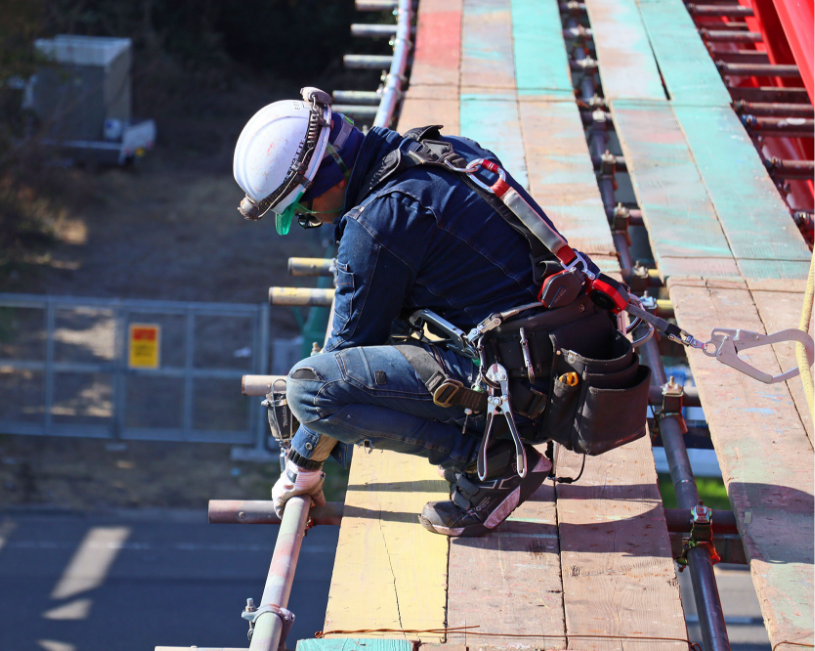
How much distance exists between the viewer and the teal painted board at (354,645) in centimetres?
291

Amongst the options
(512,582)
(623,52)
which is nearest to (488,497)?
(512,582)

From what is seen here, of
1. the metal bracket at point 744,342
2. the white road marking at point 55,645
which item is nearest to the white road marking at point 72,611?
the white road marking at point 55,645

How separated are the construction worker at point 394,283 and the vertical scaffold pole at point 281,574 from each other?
105 mm

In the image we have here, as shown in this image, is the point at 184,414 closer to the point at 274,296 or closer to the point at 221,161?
the point at 274,296

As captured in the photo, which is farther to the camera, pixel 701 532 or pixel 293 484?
pixel 293 484

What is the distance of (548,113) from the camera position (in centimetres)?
688

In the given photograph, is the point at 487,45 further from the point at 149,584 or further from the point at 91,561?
the point at 91,561

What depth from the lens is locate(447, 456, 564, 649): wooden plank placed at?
9.86 feet

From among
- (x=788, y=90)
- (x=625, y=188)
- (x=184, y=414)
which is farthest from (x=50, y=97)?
(x=788, y=90)

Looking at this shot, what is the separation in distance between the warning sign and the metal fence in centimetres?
1

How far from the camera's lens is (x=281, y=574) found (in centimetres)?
320

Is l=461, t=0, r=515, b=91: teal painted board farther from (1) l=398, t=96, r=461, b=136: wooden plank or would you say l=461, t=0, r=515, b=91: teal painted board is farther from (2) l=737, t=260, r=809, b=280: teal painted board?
(2) l=737, t=260, r=809, b=280: teal painted board

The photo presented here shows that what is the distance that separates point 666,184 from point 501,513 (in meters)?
3.11

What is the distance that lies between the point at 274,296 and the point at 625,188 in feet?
16.6
